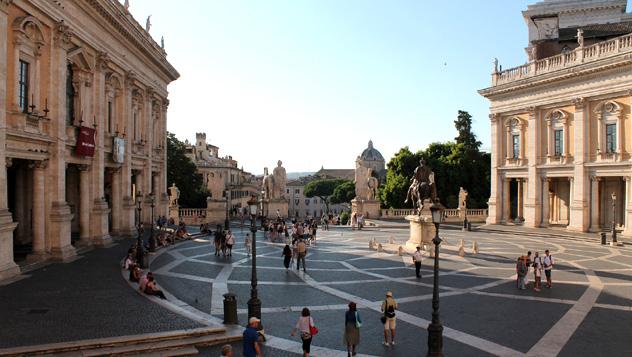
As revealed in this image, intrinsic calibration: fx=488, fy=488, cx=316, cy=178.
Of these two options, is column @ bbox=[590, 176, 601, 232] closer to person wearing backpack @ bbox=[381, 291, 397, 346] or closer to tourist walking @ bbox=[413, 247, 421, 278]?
tourist walking @ bbox=[413, 247, 421, 278]

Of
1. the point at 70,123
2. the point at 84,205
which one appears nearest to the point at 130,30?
the point at 70,123

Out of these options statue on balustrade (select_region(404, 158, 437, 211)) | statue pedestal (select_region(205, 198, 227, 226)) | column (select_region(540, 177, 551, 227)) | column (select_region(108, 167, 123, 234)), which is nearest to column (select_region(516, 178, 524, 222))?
column (select_region(540, 177, 551, 227))

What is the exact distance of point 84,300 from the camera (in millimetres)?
14609

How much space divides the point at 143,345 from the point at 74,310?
348 cm

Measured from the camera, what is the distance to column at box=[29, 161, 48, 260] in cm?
2031

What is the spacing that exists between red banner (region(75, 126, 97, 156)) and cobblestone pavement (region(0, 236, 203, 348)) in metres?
7.05

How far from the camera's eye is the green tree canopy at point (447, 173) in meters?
56.1

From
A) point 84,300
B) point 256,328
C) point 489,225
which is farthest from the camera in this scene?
point 489,225

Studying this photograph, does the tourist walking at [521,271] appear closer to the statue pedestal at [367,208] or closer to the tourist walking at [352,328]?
the tourist walking at [352,328]

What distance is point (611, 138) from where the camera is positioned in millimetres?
36156

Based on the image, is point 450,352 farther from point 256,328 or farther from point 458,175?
point 458,175

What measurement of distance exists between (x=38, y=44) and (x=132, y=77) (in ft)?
36.2

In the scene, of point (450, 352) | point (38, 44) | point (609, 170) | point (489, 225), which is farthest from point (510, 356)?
point (489, 225)

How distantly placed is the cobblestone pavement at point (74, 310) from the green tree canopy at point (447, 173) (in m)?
42.8
